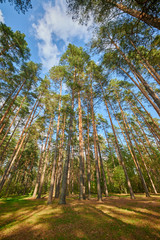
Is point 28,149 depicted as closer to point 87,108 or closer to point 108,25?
point 87,108

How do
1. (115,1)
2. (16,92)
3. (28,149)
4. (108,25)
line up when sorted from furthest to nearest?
(28,149)
(16,92)
(108,25)
(115,1)

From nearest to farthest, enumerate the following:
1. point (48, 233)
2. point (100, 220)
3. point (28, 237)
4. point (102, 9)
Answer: point (28, 237) < point (48, 233) < point (100, 220) < point (102, 9)

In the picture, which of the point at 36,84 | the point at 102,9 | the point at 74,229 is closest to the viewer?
the point at 74,229

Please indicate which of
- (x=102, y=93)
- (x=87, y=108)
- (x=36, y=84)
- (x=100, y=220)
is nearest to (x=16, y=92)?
(x=36, y=84)

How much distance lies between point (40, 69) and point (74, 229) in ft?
61.7

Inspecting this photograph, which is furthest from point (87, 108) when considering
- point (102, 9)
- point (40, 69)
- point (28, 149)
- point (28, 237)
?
point (28, 149)

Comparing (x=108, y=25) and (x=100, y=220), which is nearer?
(x=100, y=220)

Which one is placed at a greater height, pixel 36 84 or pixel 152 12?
pixel 36 84

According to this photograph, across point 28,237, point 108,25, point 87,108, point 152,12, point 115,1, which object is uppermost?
point 87,108

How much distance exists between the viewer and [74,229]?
4.02 metres

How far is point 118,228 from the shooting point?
385cm

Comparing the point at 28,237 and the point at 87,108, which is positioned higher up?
the point at 87,108

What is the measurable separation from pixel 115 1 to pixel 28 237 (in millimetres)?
11920

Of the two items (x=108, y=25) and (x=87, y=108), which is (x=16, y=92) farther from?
(x=108, y=25)
